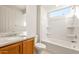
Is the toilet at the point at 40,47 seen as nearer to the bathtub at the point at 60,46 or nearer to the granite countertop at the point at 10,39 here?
the bathtub at the point at 60,46

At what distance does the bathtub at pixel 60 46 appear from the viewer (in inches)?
46.9

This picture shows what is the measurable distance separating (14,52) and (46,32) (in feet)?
1.47

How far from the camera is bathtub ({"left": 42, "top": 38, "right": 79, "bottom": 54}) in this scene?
46.9 inches

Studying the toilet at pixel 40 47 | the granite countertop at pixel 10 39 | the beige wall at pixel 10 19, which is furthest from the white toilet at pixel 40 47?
the beige wall at pixel 10 19

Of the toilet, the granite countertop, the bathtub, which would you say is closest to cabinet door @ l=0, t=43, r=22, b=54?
the granite countertop

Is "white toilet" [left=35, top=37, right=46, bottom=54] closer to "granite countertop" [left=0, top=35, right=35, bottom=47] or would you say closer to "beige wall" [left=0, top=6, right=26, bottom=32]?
"granite countertop" [left=0, top=35, right=35, bottom=47]

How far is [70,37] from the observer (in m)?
1.24

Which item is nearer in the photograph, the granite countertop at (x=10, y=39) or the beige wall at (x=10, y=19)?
the granite countertop at (x=10, y=39)

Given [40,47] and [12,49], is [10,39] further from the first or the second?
[40,47]

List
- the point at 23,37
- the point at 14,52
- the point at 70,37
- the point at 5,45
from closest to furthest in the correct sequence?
the point at 5,45, the point at 14,52, the point at 70,37, the point at 23,37

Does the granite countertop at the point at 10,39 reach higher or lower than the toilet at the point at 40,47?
higher

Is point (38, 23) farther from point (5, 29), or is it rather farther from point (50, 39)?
point (5, 29)

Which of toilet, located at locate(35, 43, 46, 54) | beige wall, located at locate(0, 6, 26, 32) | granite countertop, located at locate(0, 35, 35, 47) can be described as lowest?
toilet, located at locate(35, 43, 46, 54)
